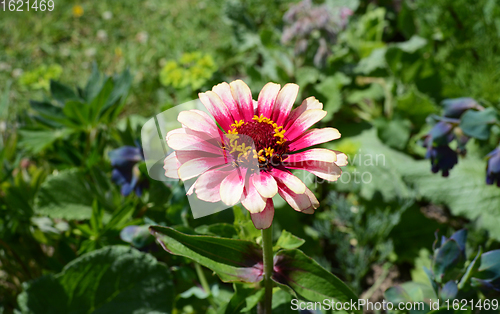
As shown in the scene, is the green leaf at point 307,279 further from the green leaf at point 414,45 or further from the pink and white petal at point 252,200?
the green leaf at point 414,45

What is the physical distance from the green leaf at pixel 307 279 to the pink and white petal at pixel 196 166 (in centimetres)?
24

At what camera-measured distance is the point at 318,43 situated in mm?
1851

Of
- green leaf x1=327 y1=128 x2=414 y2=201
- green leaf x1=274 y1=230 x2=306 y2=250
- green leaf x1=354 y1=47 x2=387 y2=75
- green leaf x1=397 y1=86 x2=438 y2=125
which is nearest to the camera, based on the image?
green leaf x1=274 y1=230 x2=306 y2=250

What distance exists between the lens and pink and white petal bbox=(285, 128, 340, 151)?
61 cm

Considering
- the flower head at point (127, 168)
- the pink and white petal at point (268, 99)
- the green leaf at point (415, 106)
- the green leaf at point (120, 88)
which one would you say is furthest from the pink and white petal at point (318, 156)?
the green leaf at point (415, 106)

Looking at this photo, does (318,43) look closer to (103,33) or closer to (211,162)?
(211,162)

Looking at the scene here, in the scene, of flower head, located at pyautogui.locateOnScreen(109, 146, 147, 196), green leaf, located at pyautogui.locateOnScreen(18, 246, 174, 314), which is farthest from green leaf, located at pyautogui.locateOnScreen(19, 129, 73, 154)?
green leaf, located at pyautogui.locateOnScreen(18, 246, 174, 314)

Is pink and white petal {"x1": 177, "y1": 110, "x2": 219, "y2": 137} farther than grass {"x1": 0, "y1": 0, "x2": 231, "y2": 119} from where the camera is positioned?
No

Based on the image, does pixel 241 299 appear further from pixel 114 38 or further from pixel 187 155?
pixel 114 38

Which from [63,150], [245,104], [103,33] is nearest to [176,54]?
[103,33]

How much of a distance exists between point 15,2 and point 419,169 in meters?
3.02

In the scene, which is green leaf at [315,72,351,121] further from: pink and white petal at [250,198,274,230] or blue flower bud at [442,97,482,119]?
pink and white petal at [250,198,274,230]

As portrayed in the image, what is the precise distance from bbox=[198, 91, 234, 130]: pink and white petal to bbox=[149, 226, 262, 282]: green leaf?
21cm

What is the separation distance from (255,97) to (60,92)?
0.79 m
